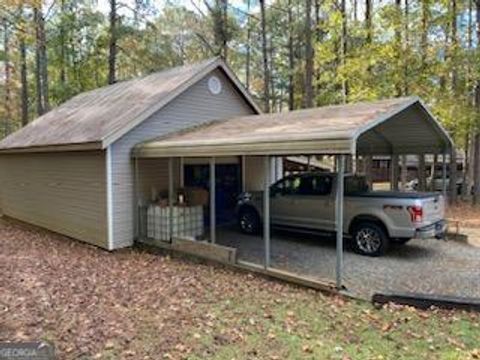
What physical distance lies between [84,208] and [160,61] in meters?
17.7

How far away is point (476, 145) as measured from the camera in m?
20.8

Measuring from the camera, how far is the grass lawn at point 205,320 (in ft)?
17.4

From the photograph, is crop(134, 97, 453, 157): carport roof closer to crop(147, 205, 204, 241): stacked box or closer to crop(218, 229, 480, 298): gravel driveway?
crop(147, 205, 204, 241): stacked box

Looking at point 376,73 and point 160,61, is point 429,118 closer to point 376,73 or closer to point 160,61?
point 376,73

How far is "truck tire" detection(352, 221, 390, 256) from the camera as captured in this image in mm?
9984

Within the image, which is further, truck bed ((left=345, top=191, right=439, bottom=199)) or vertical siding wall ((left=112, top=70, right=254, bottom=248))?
vertical siding wall ((left=112, top=70, right=254, bottom=248))

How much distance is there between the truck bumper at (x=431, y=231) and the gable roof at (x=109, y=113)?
23.0ft

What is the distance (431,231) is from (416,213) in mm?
576

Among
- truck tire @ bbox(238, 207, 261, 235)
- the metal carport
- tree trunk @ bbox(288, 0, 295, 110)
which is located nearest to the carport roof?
the metal carport

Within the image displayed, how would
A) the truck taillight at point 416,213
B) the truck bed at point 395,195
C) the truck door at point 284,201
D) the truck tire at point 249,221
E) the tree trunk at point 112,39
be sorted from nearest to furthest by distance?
the truck taillight at point 416,213 → the truck bed at point 395,195 → the truck door at point 284,201 → the truck tire at point 249,221 → the tree trunk at point 112,39

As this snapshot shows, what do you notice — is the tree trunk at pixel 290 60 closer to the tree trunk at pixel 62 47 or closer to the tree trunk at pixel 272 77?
the tree trunk at pixel 272 77

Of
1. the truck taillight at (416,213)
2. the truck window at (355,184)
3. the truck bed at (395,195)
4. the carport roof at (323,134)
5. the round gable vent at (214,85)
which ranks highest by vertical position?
the round gable vent at (214,85)

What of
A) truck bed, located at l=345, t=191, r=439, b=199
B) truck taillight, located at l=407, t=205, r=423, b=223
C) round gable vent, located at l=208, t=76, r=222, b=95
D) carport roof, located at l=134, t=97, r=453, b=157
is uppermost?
round gable vent, located at l=208, t=76, r=222, b=95

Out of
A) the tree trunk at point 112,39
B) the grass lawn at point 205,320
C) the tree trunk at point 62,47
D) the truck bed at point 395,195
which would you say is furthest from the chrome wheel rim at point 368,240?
the tree trunk at point 62,47
